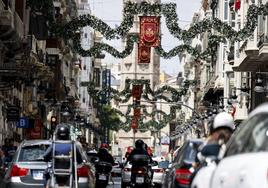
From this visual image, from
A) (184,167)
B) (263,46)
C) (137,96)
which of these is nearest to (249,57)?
(263,46)

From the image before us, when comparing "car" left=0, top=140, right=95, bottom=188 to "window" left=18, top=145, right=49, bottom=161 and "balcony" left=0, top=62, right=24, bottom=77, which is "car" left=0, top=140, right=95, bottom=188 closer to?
"window" left=18, top=145, right=49, bottom=161

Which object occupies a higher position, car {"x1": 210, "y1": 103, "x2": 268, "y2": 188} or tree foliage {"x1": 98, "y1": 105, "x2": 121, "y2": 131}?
car {"x1": 210, "y1": 103, "x2": 268, "y2": 188}

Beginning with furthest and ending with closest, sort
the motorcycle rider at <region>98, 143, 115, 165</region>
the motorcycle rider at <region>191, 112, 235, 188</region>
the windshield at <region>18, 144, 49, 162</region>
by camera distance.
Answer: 1. the motorcycle rider at <region>98, 143, 115, 165</region>
2. the windshield at <region>18, 144, 49, 162</region>
3. the motorcycle rider at <region>191, 112, 235, 188</region>

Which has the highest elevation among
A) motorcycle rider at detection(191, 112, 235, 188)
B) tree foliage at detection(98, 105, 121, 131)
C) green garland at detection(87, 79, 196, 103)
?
motorcycle rider at detection(191, 112, 235, 188)

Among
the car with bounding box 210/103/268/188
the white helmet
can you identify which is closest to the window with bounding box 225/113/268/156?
the car with bounding box 210/103/268/188

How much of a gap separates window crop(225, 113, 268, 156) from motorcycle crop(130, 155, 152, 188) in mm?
21727

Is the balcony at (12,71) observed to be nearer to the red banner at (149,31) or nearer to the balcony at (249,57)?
the red banner at (149,31)

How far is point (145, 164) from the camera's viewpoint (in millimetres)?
32219

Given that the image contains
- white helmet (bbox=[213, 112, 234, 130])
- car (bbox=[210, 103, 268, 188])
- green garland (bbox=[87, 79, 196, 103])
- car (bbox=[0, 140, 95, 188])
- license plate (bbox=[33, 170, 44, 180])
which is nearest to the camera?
car (bbox=[210, 103, 268, 188])

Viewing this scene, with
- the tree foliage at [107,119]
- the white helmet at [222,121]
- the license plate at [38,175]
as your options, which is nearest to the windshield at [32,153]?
the license plate at [38,175]

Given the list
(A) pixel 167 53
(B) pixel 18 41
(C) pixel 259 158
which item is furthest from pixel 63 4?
(C) pixel 259 158

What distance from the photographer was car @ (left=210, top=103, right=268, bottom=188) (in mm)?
8703

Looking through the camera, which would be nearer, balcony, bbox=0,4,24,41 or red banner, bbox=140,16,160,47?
balcony, bbox=0,4,24,41

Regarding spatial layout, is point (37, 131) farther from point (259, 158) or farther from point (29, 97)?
point (259, 158)
